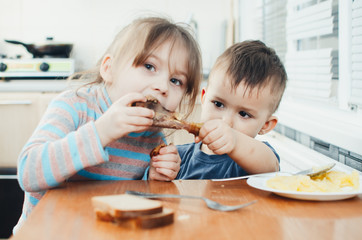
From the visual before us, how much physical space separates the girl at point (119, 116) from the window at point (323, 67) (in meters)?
0.61

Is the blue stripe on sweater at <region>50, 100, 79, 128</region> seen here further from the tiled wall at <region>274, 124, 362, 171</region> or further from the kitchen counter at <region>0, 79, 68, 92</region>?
the kitchen counter at <region>0, 79, 68, 92</region>

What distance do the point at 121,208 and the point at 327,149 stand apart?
111cm

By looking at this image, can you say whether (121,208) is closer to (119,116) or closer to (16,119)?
(119,116)

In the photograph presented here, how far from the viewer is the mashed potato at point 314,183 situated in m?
0.78

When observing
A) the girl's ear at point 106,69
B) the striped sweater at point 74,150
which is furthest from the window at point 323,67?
the girl's ear at point 106,69

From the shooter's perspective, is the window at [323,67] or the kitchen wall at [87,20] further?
the kitchen wall at [87,20]

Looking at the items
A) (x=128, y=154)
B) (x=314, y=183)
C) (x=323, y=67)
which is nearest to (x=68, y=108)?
(x=128, y=154)

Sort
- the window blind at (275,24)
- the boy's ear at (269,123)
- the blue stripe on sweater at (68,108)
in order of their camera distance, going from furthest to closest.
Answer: the window blind at (275,24)
the boy's ear at (269,123)
the blue stripe on sweater at (68,108)

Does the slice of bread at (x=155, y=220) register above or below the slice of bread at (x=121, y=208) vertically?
below

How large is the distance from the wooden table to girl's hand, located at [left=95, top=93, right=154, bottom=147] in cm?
12

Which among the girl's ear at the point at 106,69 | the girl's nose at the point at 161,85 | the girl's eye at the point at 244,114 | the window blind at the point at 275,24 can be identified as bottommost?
the girl's eye at the point at 244,114

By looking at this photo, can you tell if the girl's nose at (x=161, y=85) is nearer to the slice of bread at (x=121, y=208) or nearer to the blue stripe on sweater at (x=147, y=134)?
the blue stripe on sweater at (x=147, y=134)

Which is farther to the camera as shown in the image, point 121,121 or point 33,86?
point 33,86

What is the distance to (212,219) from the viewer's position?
0.63m
